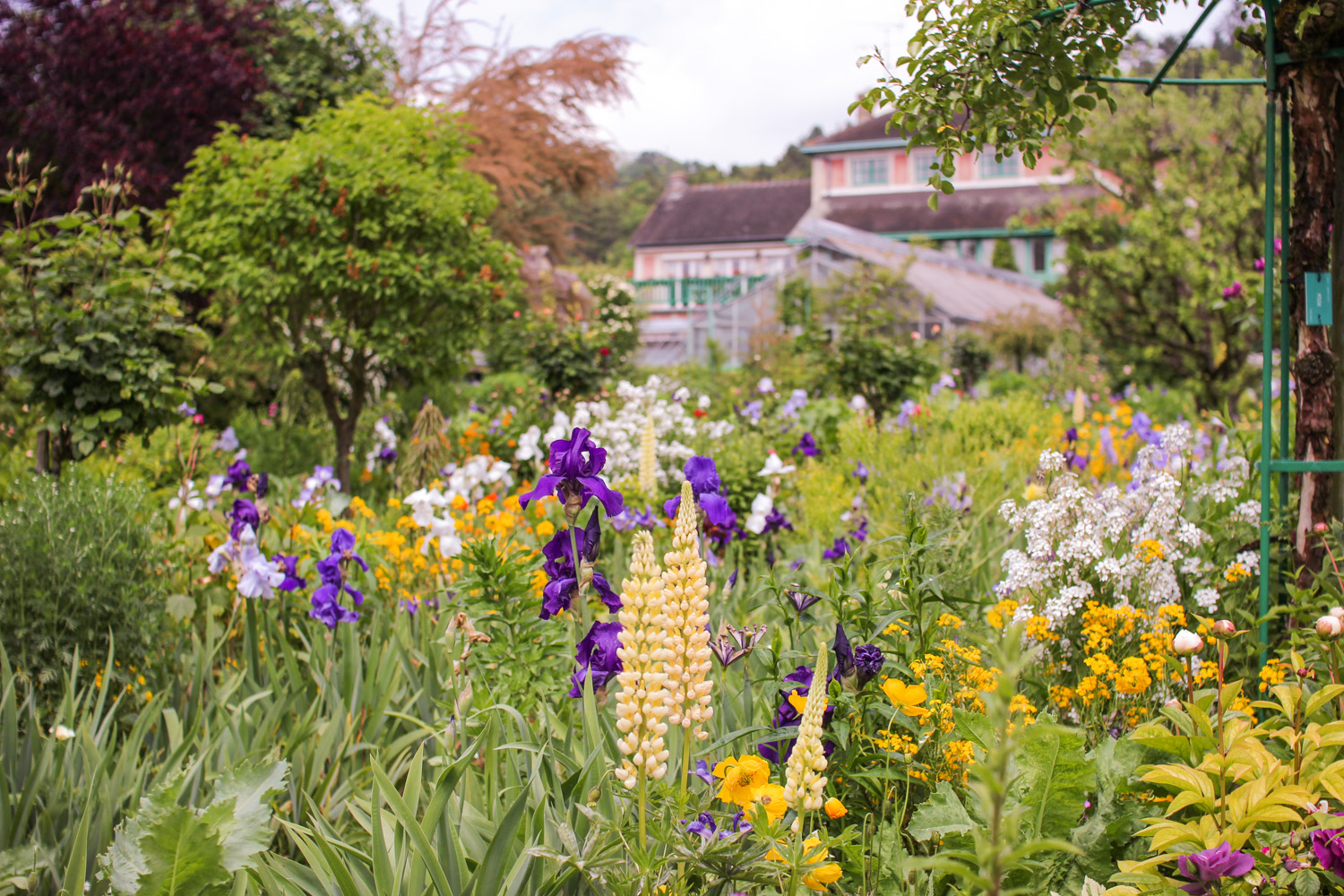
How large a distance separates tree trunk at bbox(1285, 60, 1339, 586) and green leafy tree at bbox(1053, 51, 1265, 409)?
644 centimetres

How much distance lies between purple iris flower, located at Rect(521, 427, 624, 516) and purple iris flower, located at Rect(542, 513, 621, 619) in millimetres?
76

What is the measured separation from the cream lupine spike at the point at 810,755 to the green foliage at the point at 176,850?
1.07 m

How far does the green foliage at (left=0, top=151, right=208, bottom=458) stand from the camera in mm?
3627

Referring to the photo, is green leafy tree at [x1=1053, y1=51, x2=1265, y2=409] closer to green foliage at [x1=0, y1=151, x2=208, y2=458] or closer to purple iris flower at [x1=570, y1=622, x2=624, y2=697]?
purple iris flower at [x1=570, y1=622, x2=624, y2=697]

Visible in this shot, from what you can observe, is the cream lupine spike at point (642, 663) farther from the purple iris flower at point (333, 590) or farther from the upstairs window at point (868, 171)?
the upstairs window at point (868, 171)

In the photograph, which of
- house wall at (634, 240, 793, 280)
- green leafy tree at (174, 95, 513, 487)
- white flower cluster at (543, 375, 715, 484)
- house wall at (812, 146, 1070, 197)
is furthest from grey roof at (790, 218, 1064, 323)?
house wall at (634, 240, 793, 280)

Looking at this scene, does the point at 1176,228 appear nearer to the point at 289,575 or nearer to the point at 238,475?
the point at 238,475

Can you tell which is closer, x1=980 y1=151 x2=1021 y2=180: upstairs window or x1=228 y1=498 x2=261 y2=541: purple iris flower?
x1=228 y1=498 x2=261 y2=541: purple iris flower

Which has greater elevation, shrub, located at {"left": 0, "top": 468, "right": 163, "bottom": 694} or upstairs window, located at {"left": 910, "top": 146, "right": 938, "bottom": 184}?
upstairs window, located at {"left": 910, "top": 146, "right": 938, "bottom": 184}

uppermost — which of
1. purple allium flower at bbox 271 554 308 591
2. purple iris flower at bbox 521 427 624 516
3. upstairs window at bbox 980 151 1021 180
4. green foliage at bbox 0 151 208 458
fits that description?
upstairs window at bbox 980 151 1021 180

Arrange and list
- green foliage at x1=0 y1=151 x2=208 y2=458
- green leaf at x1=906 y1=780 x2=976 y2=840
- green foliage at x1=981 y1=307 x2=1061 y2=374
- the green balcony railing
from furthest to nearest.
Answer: the green balcony railing, green foliage at x1=981 y1=307 x2=1061 y2=374, green foliage at x1=0 y1=151 x2=208 y2=458, green leaf at x1=906 y1=780 x2=976 y2=840

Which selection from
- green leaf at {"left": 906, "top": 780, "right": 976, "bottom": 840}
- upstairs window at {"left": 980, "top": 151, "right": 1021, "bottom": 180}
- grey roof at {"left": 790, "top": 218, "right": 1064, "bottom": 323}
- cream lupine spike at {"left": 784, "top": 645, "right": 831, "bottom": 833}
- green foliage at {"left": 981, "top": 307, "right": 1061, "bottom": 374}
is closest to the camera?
cream lupine spike at {"left": 784, "top": 645, "right": 831, "bottom": 833}

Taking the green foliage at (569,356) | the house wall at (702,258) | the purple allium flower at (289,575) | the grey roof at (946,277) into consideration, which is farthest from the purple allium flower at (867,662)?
the house wall at (702,258)

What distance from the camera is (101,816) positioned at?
181 centimetres
